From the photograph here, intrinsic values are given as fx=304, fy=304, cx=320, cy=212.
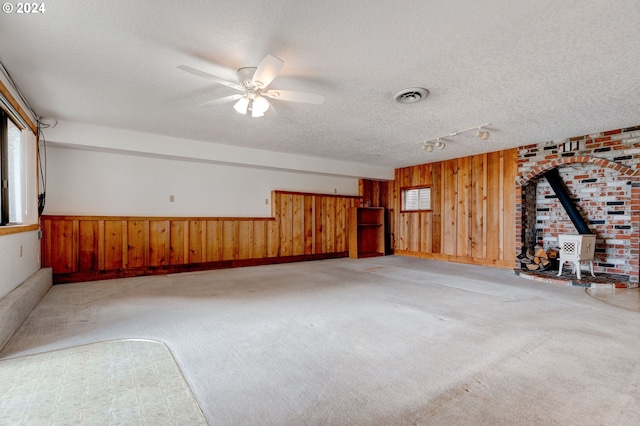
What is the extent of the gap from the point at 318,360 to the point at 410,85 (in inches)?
108

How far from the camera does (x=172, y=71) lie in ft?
9.44

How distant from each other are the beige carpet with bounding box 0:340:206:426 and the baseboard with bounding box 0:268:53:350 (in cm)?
50

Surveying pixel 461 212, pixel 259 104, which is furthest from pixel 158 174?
pixel 461 212

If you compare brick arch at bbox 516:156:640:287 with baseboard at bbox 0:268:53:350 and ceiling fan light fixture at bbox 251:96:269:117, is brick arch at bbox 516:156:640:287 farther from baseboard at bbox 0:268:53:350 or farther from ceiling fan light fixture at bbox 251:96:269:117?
baseboard at bbox 0:268:53:350

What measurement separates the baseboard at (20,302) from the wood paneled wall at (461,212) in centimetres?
664

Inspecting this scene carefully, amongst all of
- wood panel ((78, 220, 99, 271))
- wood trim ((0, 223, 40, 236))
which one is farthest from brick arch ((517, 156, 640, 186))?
wood panel ((78, 220, 99, 271))

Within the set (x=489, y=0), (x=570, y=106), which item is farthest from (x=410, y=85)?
(x=570, y=106)

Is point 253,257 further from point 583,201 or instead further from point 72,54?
point 583,201

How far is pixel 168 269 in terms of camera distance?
18.2ft

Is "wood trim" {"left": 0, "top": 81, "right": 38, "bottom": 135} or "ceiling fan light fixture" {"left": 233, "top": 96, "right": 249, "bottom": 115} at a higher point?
"wood trim" {"left": 0, "top": 81, "right": 38, "bottom": 135}

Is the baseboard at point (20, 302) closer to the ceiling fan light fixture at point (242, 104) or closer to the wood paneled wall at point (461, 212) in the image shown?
the ceiling fan light fixture at point (242, 104)

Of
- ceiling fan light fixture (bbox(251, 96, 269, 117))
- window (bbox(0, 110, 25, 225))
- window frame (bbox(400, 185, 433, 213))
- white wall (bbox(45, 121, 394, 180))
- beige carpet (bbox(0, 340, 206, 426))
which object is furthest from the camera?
window frame (bbox(400, 185, 433, 213))

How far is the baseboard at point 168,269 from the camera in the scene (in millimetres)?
4787

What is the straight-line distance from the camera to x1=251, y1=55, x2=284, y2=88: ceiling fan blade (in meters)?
2.31
